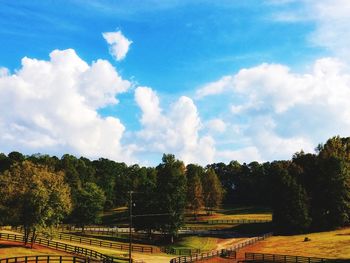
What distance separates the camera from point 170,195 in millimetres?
80312

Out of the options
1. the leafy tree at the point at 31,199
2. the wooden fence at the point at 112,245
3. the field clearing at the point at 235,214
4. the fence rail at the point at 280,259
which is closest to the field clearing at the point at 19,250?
the leafy tree at the point at 31,199

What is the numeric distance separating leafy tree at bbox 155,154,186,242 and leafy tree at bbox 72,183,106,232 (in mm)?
16918

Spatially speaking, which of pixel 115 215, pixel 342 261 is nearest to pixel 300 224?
pixel 342 261

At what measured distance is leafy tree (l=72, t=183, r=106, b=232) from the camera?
90.1 m

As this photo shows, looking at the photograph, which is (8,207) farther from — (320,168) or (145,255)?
(320,168)

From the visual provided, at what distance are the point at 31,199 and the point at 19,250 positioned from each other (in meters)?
6.26

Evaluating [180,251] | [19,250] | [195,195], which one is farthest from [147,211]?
[195,195]

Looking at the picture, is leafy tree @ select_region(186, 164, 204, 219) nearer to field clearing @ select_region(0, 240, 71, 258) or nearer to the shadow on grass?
the shadow on grass

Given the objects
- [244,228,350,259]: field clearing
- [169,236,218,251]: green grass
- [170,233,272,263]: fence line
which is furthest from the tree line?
[170,233,272,263]: fence line

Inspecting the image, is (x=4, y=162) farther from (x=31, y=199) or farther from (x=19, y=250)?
(x=19, y=250)

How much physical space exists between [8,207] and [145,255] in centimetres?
1919

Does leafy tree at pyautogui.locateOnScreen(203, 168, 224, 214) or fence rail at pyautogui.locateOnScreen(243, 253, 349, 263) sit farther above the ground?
leafy tree at pyautogui.locateOnScreen(203, 168, 224, 214)

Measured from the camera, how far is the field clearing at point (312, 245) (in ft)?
202

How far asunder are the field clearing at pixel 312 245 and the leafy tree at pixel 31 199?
2815 cm
